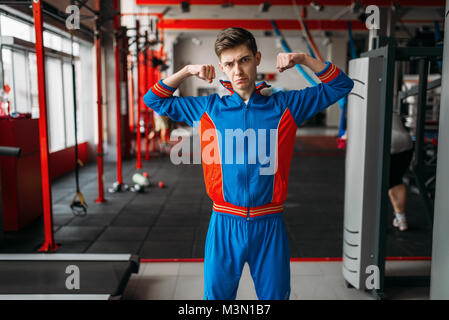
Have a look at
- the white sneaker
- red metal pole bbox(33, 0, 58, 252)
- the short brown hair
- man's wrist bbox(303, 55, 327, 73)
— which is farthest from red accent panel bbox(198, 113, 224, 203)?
the white sneaker

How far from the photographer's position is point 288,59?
4.37 ft

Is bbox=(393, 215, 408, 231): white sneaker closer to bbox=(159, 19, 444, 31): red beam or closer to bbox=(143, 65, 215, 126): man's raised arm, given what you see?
bbox=(143, 65, 215, 126): man's raised arm

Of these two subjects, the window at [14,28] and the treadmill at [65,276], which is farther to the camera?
the window at [14,28]

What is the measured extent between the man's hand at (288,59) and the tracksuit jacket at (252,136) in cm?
12

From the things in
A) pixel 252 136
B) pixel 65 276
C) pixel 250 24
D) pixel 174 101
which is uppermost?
pixel 250 24

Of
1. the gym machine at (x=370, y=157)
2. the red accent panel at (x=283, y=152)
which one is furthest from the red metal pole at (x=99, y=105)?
the red accent panel at (x=283, y=152)

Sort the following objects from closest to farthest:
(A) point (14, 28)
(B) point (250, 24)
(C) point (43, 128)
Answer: (C) point (43, 128)
(A) point (14, 28)
(B) point (250, 24)

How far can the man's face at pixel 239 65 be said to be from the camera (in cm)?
137

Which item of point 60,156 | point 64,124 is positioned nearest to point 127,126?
point 64,124

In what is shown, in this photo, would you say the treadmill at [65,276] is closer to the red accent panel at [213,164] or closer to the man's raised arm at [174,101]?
the red accent panel at [213,164]

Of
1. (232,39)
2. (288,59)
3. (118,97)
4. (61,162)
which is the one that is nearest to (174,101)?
(232,39)

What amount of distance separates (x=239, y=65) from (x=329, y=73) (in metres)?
0.31

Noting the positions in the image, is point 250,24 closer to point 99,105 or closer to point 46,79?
point 46,79

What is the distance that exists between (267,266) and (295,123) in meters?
0.54
